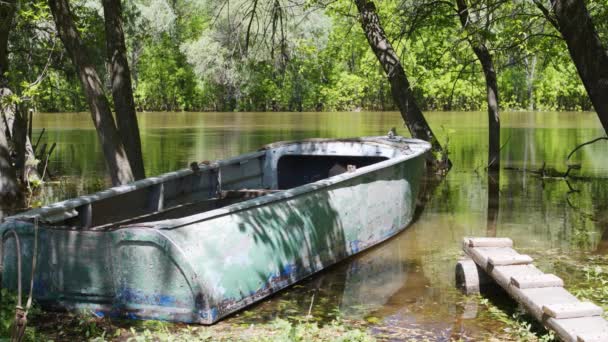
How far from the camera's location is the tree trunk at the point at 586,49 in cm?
554

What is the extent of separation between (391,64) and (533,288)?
10.8 meters

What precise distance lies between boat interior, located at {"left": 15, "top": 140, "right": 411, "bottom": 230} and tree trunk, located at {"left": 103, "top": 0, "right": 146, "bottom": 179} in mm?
1054

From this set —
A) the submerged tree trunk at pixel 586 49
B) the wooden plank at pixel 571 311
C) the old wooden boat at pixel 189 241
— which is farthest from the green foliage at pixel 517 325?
the old wooden boat at pixel 189 241

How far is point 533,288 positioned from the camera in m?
5.71

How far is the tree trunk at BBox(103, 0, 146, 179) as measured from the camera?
30.8ft

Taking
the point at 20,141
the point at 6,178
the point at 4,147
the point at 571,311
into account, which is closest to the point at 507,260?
the point at 571,311

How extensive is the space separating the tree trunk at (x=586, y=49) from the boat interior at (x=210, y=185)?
379 cm

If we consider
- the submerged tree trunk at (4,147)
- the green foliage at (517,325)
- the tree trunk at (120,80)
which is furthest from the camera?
the submerged tree trunk at (4,147)

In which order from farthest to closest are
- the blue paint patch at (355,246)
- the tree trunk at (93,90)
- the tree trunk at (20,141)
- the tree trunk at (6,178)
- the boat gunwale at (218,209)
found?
the tree trunk at (20,141)
the tree trunk at (6,178)
the tree trunk at (93,90)
the blue paint patch at (355,246)
the boat gunwale at (218,209)

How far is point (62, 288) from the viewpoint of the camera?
19.6 feet

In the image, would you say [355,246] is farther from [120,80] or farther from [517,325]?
[120,80]

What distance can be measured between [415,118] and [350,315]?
10222 mm

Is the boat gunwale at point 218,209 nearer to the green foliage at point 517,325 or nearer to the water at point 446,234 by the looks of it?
the water at point 446,234

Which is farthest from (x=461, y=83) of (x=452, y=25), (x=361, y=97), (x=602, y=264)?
(x=602, y=264)
